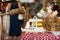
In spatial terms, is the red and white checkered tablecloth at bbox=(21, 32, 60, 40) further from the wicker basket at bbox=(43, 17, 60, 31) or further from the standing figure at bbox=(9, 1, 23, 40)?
the standing figure at bbox=(9, 1, 23, 40)

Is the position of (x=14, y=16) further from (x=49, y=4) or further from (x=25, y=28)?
(x=49, y=4)

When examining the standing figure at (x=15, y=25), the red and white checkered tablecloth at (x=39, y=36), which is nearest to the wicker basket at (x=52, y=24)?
the red and white checkered tablecloth at (x=39, y=36)

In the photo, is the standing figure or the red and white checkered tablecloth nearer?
the red and white checkered tablecloth

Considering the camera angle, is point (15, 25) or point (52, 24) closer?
point (52, 24)

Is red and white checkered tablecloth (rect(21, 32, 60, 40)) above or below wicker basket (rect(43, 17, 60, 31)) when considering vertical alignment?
below

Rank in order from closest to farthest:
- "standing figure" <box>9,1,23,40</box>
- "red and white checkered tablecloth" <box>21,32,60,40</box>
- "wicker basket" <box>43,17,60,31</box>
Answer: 1. "red and white checkered tablecloth" <box>21,32,60,40</box>
2. "wicker basket" <box>43,17,60,31</box>
3. "standing figure" <box>9,1,23,40</box>

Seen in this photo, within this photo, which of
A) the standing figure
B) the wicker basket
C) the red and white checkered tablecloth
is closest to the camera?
the red and white checkered tablecloth

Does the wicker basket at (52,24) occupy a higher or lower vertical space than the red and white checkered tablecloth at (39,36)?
higher

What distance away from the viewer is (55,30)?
1719 mm

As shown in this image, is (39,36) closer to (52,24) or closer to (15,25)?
(52,24)

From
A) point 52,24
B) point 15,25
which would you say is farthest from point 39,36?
point 15,25

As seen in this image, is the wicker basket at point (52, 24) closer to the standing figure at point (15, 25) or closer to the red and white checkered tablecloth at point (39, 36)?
the red and white checkered tablecloth at point (39, 36)

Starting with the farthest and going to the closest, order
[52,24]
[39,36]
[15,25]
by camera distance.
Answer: [15,25] → [52,24] → [39,36]

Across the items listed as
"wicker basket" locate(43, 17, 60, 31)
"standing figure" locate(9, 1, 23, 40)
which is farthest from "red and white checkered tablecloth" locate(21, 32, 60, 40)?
"standing figure" locate(9, 1, 23, 40)
